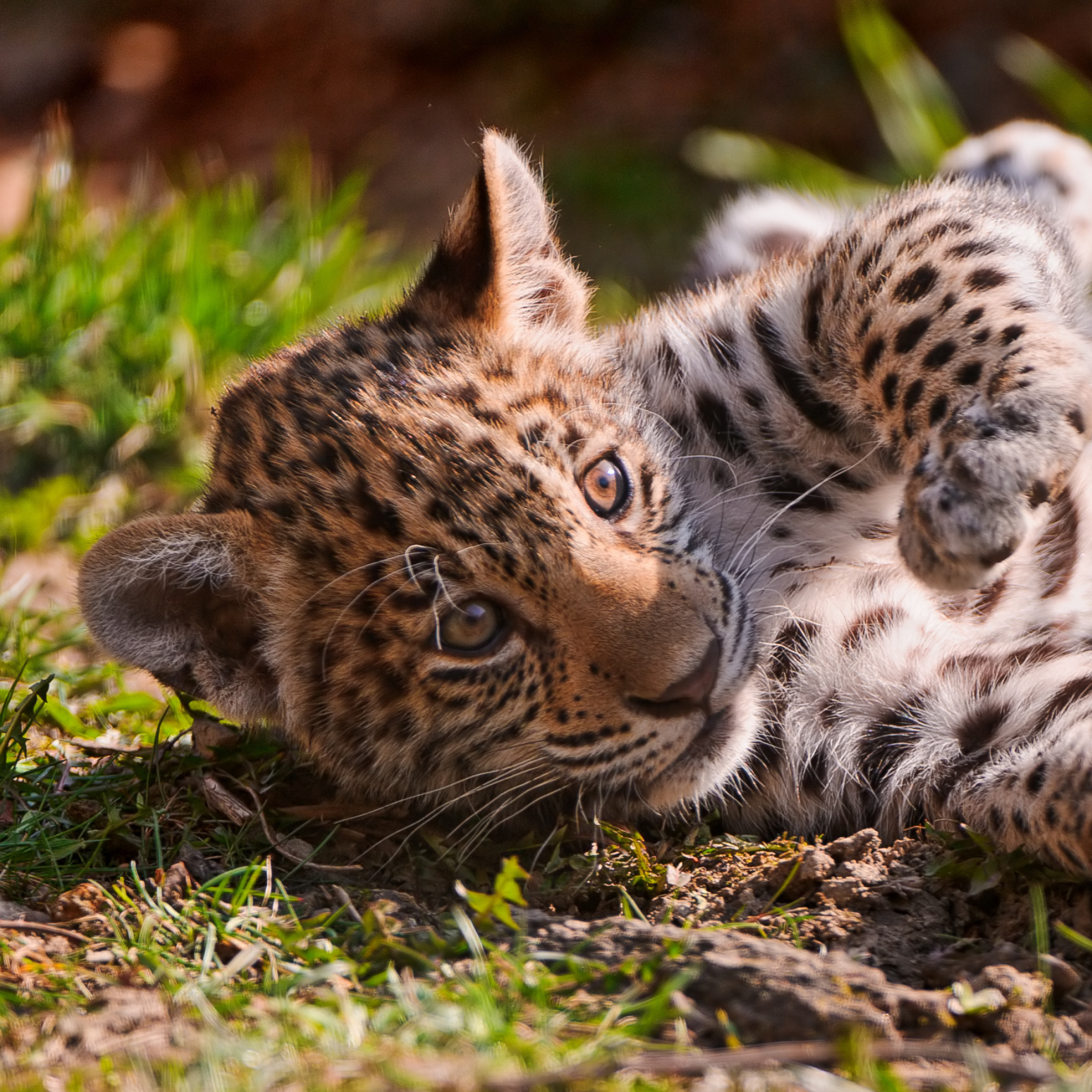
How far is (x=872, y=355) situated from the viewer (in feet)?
13.7

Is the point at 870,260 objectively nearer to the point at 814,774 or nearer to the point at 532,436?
the point at 532,436

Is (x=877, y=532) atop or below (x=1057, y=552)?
atop

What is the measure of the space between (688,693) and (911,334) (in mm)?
1363

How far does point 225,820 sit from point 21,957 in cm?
81

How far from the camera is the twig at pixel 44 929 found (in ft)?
10.7

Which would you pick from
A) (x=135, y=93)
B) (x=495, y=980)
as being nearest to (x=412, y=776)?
(x=495, y=980)

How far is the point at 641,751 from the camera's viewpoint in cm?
370

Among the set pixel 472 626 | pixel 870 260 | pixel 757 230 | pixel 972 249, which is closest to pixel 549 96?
pixel 757 230

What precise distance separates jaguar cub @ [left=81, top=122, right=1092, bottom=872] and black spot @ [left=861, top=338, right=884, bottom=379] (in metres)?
0.01

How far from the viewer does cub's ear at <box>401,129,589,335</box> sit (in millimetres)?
4328

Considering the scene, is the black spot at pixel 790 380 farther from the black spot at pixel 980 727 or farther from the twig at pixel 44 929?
the twig at pixel 44 929

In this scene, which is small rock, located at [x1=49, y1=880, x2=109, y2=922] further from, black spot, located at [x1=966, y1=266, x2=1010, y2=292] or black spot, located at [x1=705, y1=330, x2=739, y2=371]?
black spot, located at [x1=966, y1=266, x2=1010, y2=292]

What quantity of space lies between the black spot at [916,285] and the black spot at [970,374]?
1.22 feet

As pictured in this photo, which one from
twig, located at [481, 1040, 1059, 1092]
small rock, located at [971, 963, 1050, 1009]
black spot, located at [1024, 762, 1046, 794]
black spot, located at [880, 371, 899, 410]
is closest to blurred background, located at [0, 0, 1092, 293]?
black spot, located at [880, 371, 899, 410]
